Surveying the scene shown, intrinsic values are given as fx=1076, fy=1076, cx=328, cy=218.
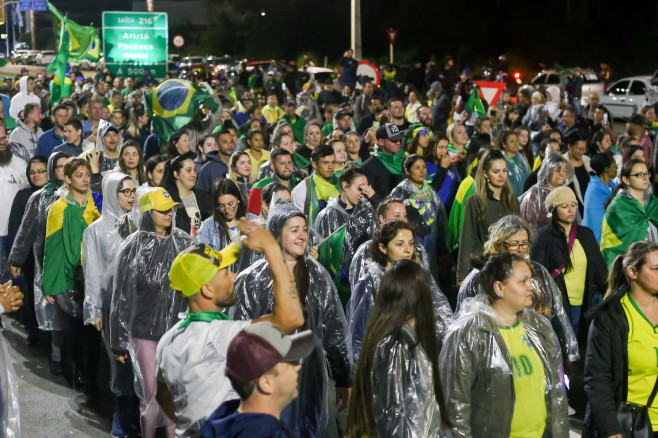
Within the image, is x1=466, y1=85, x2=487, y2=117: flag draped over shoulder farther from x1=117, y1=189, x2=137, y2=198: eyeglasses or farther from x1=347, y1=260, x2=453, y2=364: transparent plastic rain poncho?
x1=347, y1=260, x2=453, y2=364: transparent plastic rain poncho

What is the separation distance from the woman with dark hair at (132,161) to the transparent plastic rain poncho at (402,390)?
6032 mm

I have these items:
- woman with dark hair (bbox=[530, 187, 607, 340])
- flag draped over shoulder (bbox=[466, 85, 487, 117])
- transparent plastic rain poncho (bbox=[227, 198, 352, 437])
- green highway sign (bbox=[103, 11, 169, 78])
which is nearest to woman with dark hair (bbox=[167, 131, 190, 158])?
woman with dark hair (bbox=[530, 187, 607, 340])

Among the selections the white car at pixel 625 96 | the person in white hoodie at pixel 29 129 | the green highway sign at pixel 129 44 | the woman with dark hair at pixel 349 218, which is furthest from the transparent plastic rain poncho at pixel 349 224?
the white car at pixel 625 96

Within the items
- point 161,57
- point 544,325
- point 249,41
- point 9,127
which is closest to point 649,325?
point 544,325

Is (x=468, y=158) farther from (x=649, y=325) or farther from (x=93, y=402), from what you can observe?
(x=649, y=325)

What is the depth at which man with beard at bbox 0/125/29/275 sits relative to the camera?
1053 cm

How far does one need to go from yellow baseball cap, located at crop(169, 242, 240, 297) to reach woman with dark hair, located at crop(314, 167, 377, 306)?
10.2 ft

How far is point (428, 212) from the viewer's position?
936 centimetres

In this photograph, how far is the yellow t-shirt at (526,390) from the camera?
4992 mm

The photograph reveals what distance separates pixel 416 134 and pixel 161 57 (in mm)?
13024

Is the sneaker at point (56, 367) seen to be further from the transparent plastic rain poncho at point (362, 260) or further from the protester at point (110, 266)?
the transparent plastic rain poncho at point (362, 260)

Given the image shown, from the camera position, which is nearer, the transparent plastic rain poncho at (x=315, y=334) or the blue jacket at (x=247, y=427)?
the blue jacket at (x=247, y=427)

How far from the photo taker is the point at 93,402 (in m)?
8.44

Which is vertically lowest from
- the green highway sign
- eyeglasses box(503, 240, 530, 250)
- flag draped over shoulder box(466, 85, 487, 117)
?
eyeglasses box(503, 240, 530, 250)
